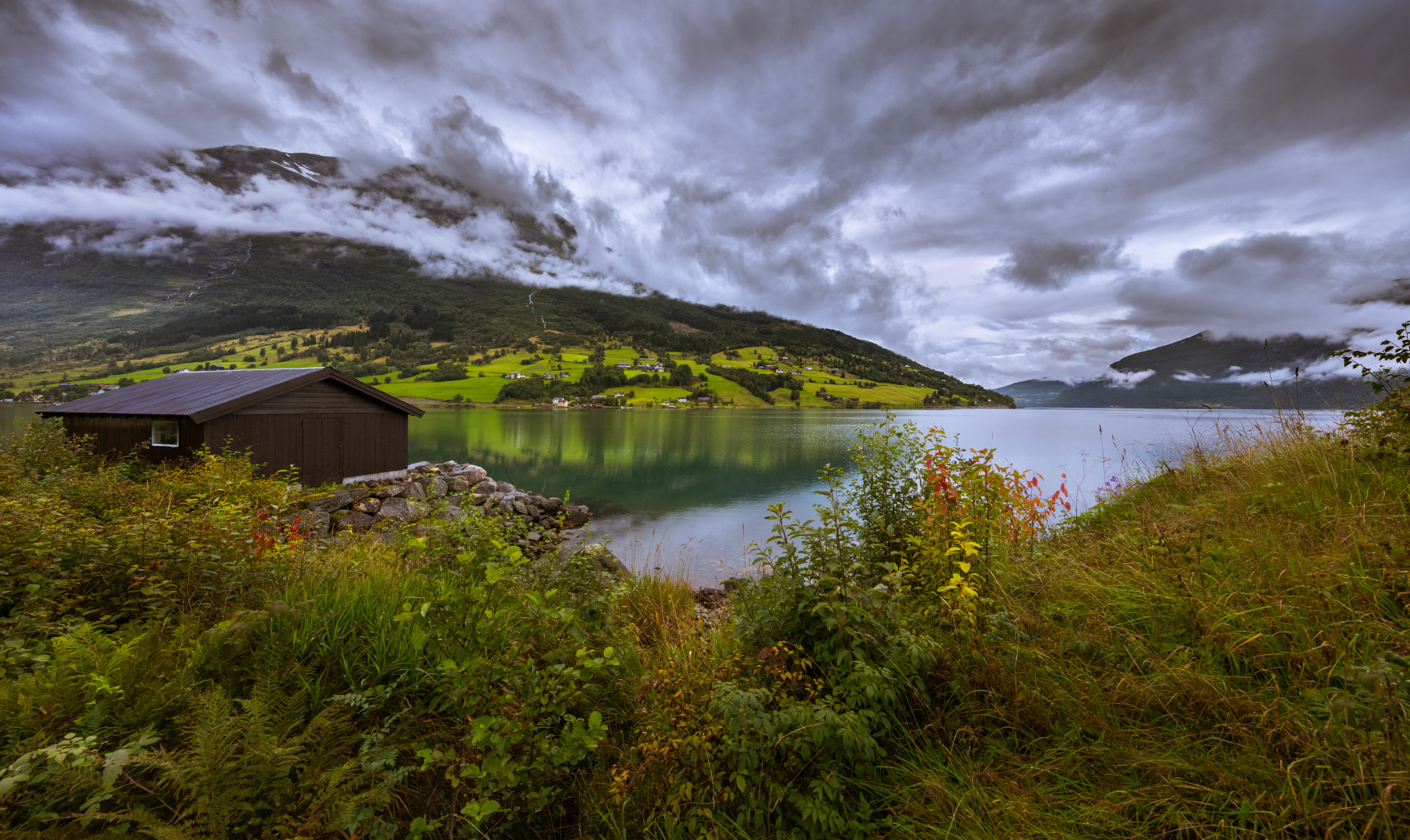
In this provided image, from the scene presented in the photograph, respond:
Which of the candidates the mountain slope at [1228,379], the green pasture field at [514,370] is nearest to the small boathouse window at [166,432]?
the mountain slope at [1228,379]

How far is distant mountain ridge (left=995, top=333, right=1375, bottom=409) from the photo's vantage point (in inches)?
235

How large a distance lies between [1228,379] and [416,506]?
34109 mm

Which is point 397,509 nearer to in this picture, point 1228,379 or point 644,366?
point 1228,379

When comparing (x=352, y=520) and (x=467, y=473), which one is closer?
(x=352, y=520)

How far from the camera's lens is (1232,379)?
15109 millimetres

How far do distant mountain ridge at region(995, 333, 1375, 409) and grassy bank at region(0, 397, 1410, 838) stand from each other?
228cm

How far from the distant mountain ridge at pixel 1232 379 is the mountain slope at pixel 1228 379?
2cm

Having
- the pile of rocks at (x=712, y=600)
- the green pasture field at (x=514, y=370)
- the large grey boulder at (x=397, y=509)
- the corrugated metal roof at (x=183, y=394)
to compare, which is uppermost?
the green pasture field at (x=514, y=370)

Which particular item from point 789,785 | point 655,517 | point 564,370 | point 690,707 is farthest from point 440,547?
point 564,370

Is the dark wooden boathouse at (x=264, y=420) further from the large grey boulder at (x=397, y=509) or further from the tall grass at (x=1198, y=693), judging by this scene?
the tall grass at (x=1198, y=693)

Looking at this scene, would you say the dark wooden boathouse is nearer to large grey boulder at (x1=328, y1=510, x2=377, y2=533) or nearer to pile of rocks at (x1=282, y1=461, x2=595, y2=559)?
pile of rocks at (x1=282, y1=461, x2=595, y2=559)

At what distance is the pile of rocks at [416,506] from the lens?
12586 millimetres

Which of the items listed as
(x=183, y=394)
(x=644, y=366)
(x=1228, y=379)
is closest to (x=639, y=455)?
(x=183, y=394)

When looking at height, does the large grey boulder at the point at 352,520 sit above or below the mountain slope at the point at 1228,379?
below
